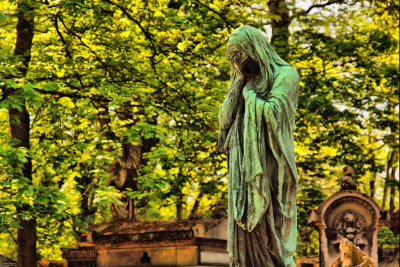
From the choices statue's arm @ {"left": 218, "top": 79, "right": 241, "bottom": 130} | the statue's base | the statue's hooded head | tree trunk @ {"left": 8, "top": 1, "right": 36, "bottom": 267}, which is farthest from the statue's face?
tree trunk @ {"left": 8, "top": 1, "right": 36, "bottom": 267}

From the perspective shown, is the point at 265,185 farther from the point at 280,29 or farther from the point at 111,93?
the point at 280,29

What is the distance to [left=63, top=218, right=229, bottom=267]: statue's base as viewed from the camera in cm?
977

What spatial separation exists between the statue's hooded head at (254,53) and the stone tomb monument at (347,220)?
10.0 m

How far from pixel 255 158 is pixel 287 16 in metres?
13.3

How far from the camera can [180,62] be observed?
12.5 m

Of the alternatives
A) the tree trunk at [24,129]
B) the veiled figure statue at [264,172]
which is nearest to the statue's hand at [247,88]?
the veiled figure statue at [264,172]

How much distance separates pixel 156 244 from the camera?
10219mm

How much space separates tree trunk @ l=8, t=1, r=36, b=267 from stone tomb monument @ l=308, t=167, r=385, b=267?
275 inches

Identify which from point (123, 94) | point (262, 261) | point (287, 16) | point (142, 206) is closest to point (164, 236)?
point (123, 94)

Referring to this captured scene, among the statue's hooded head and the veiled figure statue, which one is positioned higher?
the statue's hooded head

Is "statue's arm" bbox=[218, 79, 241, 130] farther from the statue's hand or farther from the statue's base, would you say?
the statue's base

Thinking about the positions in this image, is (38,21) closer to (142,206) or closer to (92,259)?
(92,259)

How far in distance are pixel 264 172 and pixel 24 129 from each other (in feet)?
25.3

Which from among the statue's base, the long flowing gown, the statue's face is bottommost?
the statue's base
